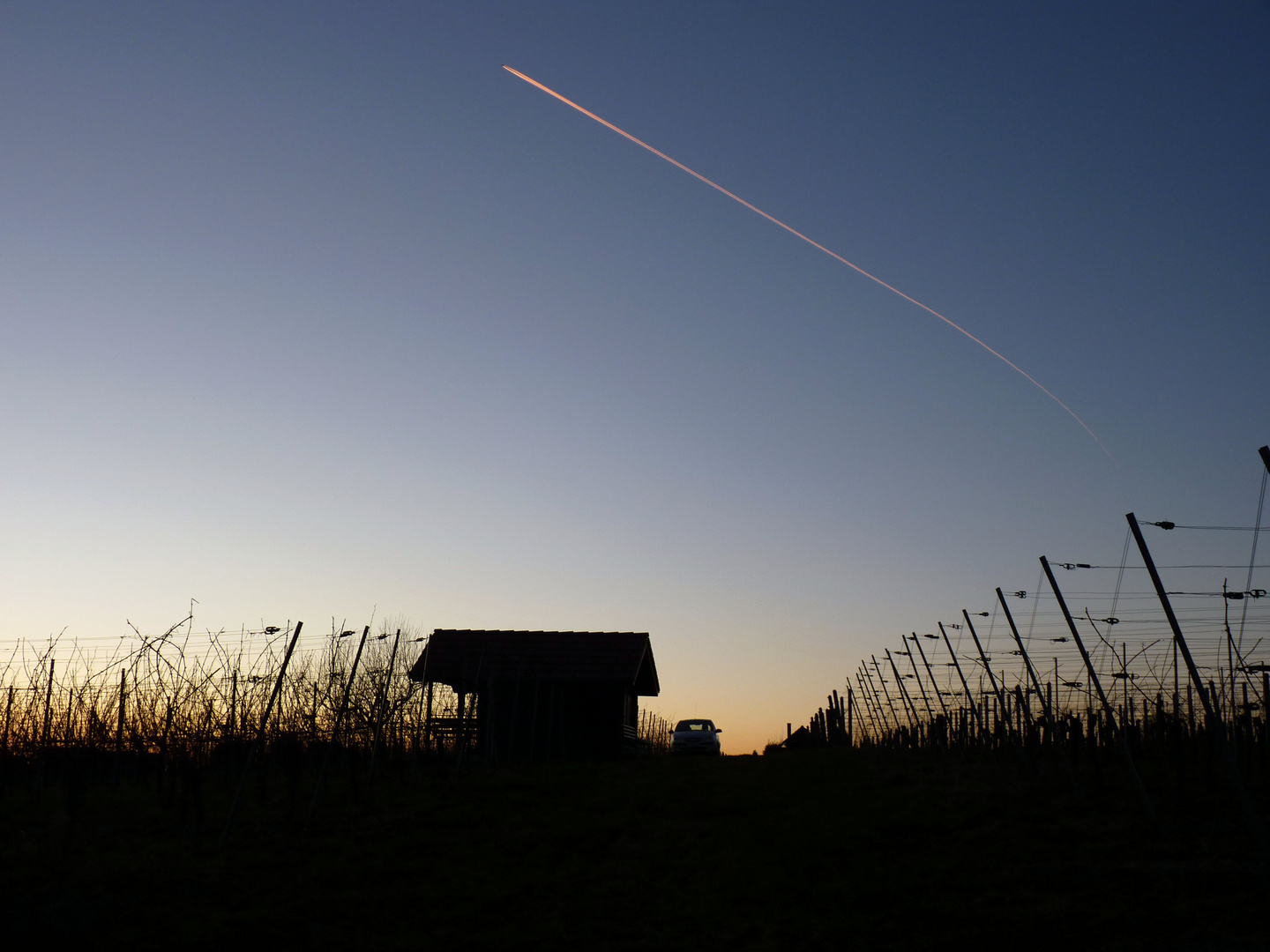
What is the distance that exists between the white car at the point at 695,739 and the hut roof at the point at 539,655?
Answer: 5113 mm

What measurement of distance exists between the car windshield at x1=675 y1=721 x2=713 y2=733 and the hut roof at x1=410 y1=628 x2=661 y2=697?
517 centimetres

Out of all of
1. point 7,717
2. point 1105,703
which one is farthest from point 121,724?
point 1105,703

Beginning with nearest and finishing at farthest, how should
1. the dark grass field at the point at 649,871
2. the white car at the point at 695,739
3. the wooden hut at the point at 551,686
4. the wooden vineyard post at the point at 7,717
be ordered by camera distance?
the dark grass field at the point at 649,871 → the wooden vineyard post at the point at 7,717 → the wooden hut at the point at 551,686 → the white car at the point at 695,739

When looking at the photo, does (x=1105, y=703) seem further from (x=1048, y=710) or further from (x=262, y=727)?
(x=262, y=727)

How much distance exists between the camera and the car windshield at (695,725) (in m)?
40.7

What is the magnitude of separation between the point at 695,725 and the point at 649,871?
93.1 feet

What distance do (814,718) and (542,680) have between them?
2620 centimetres

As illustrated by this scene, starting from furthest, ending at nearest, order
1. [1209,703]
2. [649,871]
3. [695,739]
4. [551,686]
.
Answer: [695,739]
[551,686]
[649,871]
[1209,703]

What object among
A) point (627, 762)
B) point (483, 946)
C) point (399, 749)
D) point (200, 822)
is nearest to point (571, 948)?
point (483, 946)

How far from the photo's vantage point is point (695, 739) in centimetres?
4022

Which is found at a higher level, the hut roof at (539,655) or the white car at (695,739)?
the hut roof at (539,655)

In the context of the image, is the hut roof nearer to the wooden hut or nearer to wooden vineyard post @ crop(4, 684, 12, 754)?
the wooden hut

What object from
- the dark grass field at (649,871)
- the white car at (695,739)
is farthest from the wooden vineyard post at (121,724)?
the white car at (695,739)

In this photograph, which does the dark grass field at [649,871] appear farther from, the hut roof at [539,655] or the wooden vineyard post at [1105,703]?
the hut roof at [539,655]
